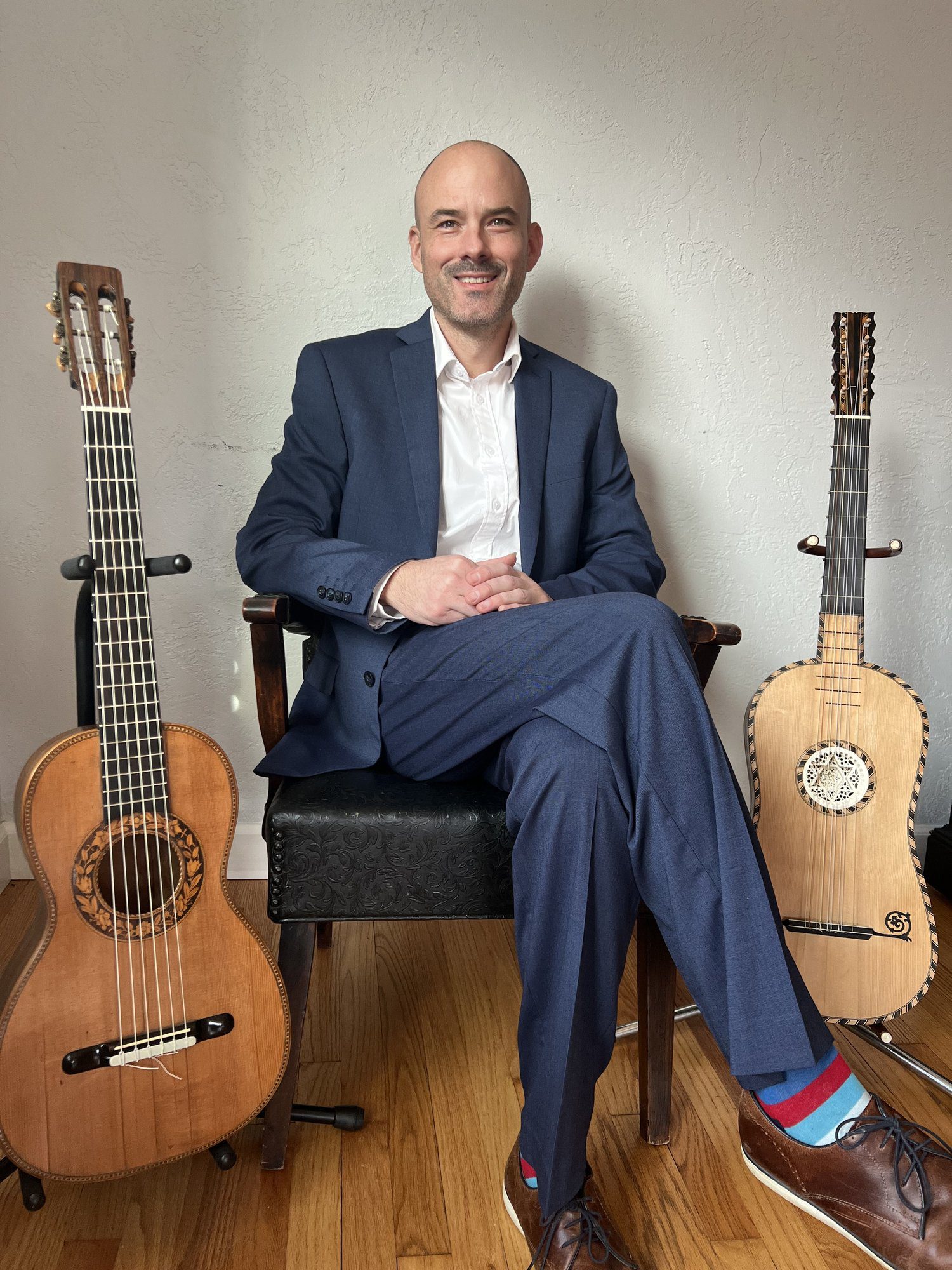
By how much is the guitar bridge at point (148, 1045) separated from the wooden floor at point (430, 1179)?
0.24m

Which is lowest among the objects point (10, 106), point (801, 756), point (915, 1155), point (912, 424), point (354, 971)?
point (354, 971)

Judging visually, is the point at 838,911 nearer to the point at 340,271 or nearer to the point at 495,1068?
the point at 495,1068

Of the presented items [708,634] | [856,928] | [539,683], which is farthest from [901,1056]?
[539,683]

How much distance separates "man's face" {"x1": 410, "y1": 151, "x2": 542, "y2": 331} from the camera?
5.92 ft

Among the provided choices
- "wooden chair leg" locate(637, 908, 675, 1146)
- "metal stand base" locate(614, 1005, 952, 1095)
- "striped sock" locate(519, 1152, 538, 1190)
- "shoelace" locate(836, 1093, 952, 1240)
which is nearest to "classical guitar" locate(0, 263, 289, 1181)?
"striped sock" locate(519, 1152, 538, 1190)

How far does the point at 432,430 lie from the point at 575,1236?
1.29 m

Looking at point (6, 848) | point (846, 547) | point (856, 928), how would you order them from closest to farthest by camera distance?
point (856, 928) < point (846, 547) < point (6, 848)

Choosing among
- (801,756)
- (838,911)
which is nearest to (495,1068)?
(838,911)

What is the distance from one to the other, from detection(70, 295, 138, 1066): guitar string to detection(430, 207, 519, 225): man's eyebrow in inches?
30.4

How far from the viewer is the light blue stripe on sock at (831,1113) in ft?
4.29

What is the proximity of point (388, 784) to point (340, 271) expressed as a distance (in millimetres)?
1249

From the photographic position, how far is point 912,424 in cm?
242

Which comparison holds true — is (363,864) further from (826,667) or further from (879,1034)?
(879,1034)

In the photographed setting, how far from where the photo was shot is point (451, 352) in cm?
189
